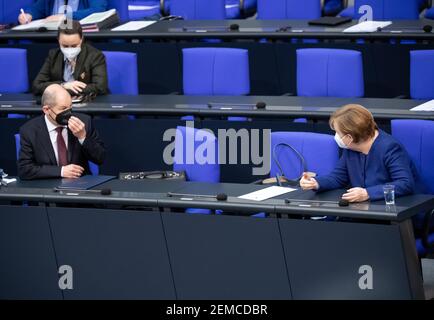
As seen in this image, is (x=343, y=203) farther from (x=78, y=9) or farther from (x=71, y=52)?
(x=78, y=9)

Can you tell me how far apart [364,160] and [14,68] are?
10.9ft

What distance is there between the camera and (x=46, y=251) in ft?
19.2

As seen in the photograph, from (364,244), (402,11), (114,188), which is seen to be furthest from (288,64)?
(364,244)

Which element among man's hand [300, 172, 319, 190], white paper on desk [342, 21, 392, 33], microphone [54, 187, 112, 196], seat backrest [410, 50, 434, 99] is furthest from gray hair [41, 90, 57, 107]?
white paper on desk [342, 21, 392, 33]

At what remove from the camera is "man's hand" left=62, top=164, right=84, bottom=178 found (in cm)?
626

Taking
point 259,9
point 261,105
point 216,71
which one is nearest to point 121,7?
point 259,9

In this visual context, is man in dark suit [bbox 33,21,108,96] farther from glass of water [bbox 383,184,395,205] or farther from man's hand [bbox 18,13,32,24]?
glass of water [bbox 383,184,395,205]

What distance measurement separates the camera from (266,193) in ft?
18.7

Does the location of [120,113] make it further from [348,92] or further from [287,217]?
[287,217]

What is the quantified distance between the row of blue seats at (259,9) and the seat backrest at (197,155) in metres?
3.33

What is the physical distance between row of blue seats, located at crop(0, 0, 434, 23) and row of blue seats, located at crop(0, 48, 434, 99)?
1672 mm

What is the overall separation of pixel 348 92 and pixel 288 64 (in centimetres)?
103

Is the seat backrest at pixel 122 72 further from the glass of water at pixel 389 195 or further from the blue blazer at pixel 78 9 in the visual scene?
the glass of water at pixel 389 195

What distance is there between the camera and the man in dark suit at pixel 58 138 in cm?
643
